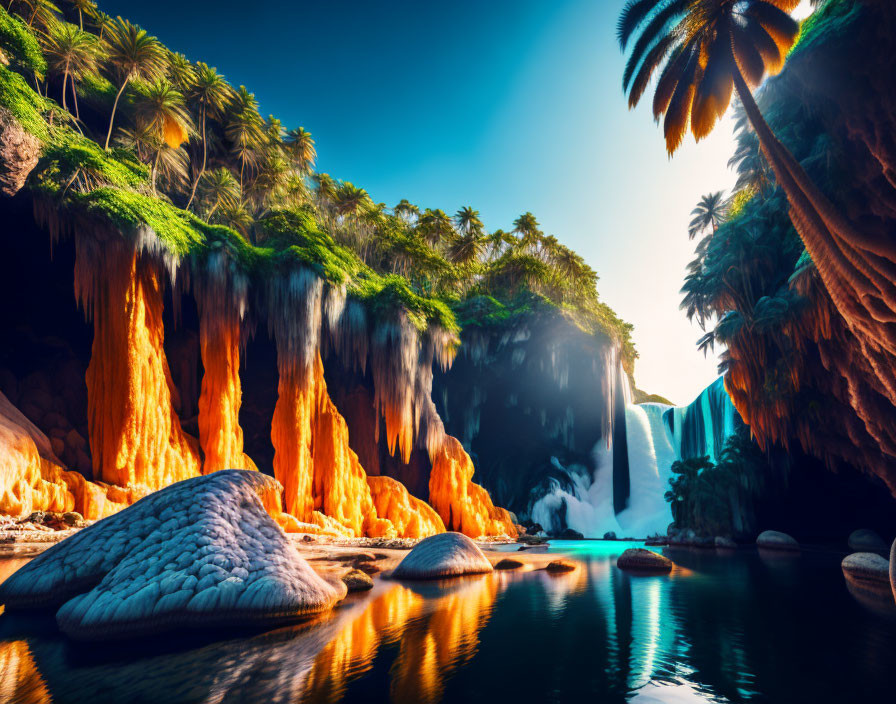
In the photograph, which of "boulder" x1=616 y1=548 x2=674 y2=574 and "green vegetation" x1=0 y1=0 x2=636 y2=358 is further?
"green vegetation" x1=0 y1=0 x2=636 y2=358

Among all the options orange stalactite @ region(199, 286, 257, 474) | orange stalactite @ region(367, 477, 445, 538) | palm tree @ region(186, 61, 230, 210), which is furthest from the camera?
palm tree @ region(186, 61, 230, 210)

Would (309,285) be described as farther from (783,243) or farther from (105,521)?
(783,243)

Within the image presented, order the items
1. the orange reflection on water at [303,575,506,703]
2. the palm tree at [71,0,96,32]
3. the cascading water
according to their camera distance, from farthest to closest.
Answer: the cascading water, the palm tree at [71,0,96,32], the orange reflection on water at [303,575,506,703]

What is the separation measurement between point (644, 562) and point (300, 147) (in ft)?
132

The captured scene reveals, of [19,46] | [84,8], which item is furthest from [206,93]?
[19,46]

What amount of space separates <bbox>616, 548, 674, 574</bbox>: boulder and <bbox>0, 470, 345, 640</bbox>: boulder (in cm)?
907

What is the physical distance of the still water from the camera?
2.89m

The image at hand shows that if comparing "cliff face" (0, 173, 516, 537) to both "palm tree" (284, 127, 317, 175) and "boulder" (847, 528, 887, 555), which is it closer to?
"boulder" (847, 528, 887, 555)

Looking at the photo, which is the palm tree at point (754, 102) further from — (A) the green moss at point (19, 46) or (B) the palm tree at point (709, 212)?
→ (B) the palm tree at point (709, 212)

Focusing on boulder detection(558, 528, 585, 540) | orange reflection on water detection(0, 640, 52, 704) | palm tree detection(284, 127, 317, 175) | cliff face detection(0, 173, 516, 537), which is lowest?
boulder detection(558, 528, 585, 540)

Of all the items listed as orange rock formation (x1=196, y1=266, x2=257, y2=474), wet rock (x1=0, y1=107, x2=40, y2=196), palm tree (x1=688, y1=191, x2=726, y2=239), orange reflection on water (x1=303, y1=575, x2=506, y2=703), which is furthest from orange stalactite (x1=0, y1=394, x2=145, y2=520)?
palm tree (x1=688, y1=191, x2=726, y2=239)

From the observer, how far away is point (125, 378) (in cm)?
1285

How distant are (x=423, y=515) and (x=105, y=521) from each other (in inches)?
621

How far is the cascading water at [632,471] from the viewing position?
32438 millimetres
